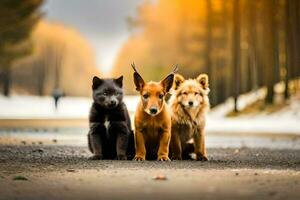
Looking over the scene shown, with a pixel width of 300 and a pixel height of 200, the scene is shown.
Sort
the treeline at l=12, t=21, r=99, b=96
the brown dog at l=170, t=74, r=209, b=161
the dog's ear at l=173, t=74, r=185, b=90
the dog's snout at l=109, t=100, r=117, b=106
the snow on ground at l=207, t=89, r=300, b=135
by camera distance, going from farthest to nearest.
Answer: the treeline at l=12, t=21, r=99, b=96 < the snow on ground at l=207, t=89, r=300, b=135 < the dog's ear at l=173, t=74, r=185, b=90 < the brown dog at l=170, t=74, r=209, b=161 < the dog's snout at l=109, t=100, r=117, b=106

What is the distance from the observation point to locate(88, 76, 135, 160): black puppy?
44.3 ft

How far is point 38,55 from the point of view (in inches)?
3912

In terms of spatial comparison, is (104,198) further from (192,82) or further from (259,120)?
(259,120)

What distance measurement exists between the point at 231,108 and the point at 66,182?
37.8 m

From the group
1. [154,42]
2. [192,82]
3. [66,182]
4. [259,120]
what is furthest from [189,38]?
Answer: [66,182]

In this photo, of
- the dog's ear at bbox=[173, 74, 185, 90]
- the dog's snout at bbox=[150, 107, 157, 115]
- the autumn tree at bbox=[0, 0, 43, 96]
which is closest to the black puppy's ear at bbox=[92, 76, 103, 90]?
the dog's snout at bbox=[150, 107, 157, 115]

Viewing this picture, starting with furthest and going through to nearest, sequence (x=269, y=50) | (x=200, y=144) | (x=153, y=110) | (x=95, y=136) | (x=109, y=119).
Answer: (x=269, y=50) → (x=200, y=144) → (x=95, y=136) → (x=109, y=119) → (x=153, y=110)

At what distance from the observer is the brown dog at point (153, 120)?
524 inches

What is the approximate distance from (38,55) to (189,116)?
8701cm

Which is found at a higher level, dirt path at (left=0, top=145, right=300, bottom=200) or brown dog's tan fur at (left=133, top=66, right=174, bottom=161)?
brown dog's tan fur at (left=133, top=66, right=174, bottom=161)

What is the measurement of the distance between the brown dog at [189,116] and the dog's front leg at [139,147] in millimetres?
760

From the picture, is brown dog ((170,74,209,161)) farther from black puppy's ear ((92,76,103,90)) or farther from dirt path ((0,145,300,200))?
black puppy's ear ((92,76,103,90))

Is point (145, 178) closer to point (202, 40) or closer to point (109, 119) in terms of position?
point (109, 119)

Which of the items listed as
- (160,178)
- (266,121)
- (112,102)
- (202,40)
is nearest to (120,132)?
(112,102)
